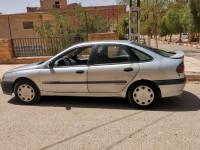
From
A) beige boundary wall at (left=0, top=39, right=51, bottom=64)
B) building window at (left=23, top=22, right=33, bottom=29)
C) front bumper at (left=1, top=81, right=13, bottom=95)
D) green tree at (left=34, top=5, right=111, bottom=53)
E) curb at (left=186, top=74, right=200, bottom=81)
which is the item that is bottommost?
curb at (left=186, top=74, right=200, bottom=81)

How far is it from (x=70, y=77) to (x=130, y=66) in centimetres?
133

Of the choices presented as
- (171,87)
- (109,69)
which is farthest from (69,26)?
(171,87)

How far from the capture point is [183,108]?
12.5ft

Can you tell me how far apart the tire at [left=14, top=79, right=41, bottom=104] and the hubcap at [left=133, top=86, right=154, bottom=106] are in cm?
227

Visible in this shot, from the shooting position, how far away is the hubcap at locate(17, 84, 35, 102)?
426cm

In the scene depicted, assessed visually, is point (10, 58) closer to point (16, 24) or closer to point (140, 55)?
point (140, 55)

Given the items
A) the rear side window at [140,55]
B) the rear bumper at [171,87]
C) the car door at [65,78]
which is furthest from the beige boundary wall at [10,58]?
the rear bumper at [171,87]

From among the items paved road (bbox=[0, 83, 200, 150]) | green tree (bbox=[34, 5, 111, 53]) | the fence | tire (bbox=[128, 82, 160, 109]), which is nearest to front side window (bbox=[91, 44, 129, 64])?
tire (bbox=[128, 82, 160, 109])

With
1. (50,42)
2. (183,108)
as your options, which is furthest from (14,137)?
(50,42)

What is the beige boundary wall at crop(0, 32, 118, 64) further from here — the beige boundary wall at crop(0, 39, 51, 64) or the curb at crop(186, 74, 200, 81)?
the curb at crop(186, 74, 200, 81)

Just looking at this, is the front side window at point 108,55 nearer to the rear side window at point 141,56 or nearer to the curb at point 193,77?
the rear side window at point 141,56

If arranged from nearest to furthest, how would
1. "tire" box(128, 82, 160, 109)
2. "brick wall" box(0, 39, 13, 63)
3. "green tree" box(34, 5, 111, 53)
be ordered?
"tire" box(128, 82, 160, 109) < "brick wall" box(0, 39, 13, 63) < "green tree" box(34, 5, 111, 53)

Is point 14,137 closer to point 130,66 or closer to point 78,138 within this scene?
point 78,138

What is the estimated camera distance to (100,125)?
3.20 metres
